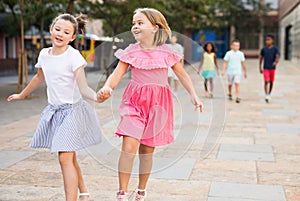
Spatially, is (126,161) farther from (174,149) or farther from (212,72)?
(212,72)

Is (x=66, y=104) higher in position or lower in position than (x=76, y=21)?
lower

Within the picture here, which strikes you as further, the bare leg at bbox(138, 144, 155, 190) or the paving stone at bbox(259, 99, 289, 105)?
the paving stone at bbox(259, 99, 289, 105)

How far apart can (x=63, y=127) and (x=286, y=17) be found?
50.5m

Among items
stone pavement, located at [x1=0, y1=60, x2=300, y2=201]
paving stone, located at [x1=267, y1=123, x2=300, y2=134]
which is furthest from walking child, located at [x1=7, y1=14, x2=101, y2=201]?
paving stone, located at [x1=267, y1=123, x2=300, y2=134]

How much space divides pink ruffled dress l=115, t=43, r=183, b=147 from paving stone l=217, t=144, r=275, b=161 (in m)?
2.32

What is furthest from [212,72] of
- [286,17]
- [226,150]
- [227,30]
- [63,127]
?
[227,30]

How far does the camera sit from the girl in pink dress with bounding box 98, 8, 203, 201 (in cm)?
399

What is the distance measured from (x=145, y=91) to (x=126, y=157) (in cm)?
55

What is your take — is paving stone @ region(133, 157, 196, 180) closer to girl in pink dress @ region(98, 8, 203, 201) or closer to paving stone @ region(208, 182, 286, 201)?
paving stone @ region(208, 182, 286, 201)

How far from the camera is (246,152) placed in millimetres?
6559

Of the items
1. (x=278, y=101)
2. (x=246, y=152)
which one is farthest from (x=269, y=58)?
(x=246, y=152)

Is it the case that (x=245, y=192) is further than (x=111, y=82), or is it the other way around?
(x=245, y=192)

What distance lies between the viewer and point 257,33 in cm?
5816

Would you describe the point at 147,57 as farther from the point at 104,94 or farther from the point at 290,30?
the point at 290,30
